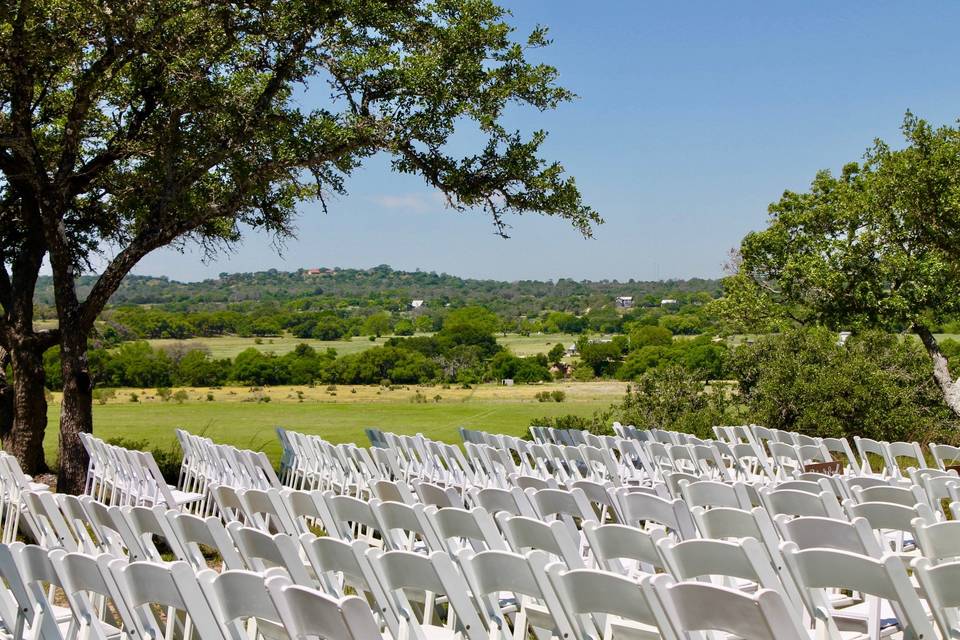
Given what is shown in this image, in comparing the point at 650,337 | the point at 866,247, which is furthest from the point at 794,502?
the point at 650,337

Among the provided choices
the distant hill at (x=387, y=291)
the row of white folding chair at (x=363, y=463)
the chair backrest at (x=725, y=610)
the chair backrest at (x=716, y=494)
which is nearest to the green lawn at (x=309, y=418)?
the row of white folding chair at (x=363, y=463)

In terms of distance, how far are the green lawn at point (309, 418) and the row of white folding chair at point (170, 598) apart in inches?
458

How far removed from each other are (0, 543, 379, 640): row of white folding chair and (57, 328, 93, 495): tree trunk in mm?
6524

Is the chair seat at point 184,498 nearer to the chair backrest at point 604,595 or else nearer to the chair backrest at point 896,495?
the chair backrest at point 896,495

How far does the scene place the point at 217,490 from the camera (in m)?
5.07

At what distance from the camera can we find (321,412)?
22.6 metres

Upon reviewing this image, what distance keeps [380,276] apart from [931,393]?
75764 mm

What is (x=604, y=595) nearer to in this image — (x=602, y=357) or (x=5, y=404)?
(x=5, y=404)

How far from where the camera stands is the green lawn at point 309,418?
56.9 feet

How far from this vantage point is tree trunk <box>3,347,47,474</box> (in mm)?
10031

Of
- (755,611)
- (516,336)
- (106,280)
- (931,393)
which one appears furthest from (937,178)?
(516,336)

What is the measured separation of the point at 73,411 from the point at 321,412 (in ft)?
43.1

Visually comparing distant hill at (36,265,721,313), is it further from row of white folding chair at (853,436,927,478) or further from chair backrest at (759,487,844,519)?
chair backrest at (759,487,844,519)

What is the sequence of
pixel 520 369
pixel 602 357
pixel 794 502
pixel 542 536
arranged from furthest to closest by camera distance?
pixel 520 369
pixel 602 357
pixel 794 502
pixel 542 536
